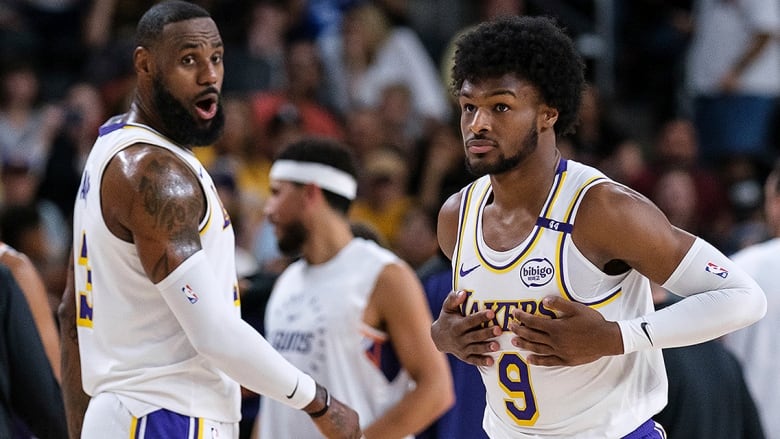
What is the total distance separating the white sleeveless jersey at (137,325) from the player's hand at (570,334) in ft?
3.72

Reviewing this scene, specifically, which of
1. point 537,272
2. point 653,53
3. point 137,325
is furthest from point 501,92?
point 653,53

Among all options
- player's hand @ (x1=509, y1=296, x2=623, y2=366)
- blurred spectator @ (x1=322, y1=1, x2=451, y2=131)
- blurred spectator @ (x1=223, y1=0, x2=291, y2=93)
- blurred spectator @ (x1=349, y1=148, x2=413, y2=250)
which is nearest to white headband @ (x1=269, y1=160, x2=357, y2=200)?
player's hand @ (x1=509, y1=296, x2=623, y2=366)

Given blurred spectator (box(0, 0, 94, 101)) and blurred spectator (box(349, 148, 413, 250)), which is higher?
blurred spectator (box(0, 0, 94, 101))

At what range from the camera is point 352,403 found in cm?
584

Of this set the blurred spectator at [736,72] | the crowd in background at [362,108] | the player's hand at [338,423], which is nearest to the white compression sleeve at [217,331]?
the player's hand at [338,423]

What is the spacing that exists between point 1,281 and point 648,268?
103 inches

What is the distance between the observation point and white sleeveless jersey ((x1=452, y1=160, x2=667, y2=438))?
408 centimetres

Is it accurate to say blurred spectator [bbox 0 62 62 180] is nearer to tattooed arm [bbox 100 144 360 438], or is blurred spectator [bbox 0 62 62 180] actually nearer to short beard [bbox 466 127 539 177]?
tattooed arm [bbox 100 144 360 438]

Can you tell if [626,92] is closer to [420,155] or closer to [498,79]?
[420,155]

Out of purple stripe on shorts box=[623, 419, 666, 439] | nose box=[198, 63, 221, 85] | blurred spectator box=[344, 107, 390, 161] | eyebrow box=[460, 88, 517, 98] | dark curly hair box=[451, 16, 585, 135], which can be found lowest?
blurred spectator box=[344, 107, 390, 161]

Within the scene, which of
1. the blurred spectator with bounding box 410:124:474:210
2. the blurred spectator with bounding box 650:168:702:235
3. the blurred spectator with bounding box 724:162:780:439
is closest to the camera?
the blurred spectator with bounding box 724:162:780:439

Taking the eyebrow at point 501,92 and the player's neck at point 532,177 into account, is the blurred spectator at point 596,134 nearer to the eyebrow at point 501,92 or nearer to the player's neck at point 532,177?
the player's neck at point 532,177

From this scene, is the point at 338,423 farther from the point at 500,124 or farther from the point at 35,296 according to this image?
the point at 35,296

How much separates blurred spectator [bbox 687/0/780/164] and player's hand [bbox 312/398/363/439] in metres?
8.13
